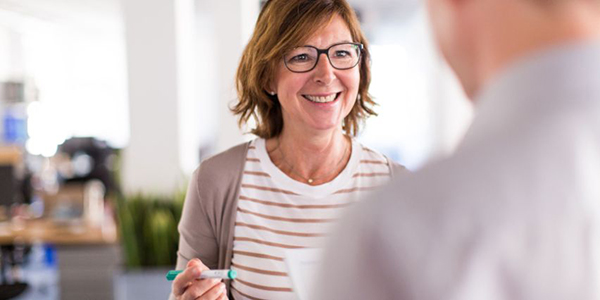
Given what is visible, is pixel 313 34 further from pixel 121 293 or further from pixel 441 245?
pixel 121 293

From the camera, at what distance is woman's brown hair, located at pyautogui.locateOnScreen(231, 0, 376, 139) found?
1.40m

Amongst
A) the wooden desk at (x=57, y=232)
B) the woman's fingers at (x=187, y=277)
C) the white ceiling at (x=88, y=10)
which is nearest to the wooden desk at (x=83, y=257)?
the wooden desk at (x=57, y=232)

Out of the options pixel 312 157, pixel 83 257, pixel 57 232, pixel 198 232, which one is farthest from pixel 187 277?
pixel 57 232

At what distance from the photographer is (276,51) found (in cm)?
139

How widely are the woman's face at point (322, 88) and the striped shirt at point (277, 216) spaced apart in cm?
14

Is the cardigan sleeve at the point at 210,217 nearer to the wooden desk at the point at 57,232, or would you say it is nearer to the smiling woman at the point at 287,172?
the smiling woman at the point at 287,172

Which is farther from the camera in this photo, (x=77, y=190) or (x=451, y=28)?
(x=77, y=190)

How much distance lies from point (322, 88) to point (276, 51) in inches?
5.5

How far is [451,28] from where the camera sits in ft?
1.43

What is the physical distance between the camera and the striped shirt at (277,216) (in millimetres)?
1365

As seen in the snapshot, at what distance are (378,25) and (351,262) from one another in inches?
405

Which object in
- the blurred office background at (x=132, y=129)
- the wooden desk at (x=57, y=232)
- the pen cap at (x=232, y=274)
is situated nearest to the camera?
the pen cap at (x=232, y=274)

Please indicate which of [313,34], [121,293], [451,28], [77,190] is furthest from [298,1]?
[77,190]

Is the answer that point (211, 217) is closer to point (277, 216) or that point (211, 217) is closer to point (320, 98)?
point (277, 216)
